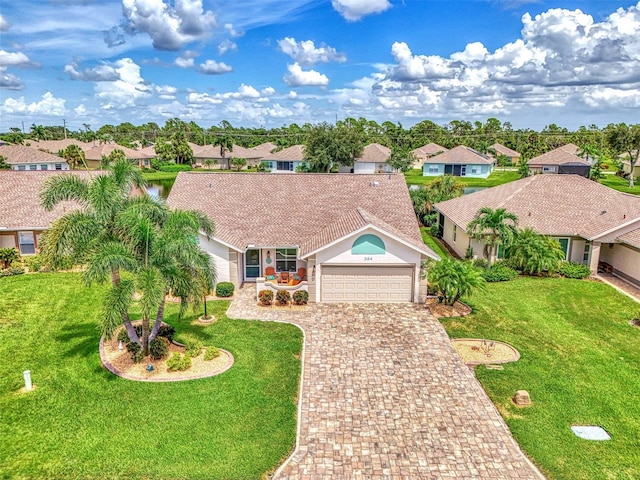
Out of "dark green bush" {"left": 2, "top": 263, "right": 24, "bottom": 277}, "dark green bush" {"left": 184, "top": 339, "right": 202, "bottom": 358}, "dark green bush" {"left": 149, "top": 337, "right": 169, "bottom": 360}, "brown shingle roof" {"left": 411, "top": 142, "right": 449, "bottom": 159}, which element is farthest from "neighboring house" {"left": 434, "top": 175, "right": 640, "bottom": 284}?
"brown shingle roof" {"left": 411, "top": 142, "right": 449, "bottom": 159}

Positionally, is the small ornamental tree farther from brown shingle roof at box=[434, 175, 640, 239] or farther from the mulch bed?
brown shingle roof at box=[434, 175, 640, 239]

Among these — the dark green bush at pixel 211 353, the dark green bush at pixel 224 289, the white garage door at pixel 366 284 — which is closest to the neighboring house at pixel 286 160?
the dark green bush at pixel 224 289

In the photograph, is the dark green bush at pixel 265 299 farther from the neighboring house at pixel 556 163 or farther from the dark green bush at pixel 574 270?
the neighboring house at pixel 556 163

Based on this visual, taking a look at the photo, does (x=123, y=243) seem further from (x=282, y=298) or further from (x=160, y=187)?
(x=160, y=187)

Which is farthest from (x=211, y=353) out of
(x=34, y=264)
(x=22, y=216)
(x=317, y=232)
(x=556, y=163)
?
(x=556, y=163)

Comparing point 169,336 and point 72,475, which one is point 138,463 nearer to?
point 72,475

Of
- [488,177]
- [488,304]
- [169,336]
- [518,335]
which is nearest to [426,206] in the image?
[488,304]
